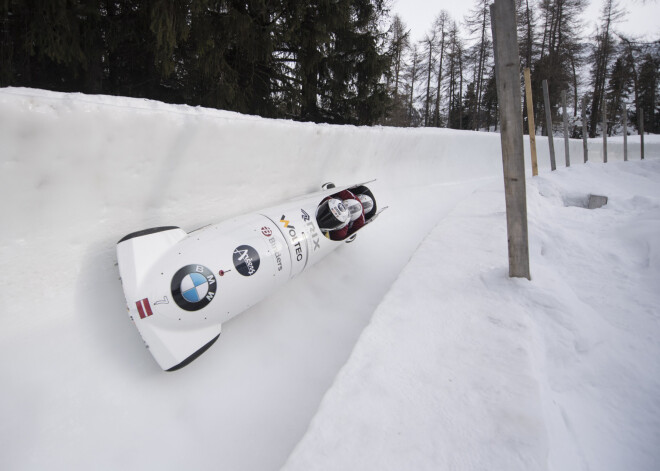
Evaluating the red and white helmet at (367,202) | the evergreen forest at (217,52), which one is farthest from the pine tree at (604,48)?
the red and white helmet at (367,202)

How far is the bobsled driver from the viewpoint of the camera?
277 cm

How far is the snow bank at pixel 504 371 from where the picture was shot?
3.89ft

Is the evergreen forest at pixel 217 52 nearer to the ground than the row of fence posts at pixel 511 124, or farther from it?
farther from it

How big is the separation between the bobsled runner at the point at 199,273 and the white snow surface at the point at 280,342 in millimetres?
250

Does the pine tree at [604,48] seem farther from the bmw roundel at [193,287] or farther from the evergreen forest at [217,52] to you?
the bmw roundel at [193,287]

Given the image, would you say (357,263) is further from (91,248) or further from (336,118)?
(336,118)

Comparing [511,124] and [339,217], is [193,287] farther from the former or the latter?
[511,124]

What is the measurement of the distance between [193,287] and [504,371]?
168 cm

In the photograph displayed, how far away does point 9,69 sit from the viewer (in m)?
3.21

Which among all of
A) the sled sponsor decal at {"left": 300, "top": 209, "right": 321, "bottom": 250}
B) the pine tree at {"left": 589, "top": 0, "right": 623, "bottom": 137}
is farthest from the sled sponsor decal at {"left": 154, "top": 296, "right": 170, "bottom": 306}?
the pine tree at {"left": 589, "top": 0, "right": 623, "bottom": 137}

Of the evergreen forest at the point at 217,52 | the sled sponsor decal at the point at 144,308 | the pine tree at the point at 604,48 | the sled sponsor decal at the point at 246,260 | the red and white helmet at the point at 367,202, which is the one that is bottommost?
the sled sponsor decal at the point at 144,308

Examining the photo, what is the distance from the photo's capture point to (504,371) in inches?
57.1

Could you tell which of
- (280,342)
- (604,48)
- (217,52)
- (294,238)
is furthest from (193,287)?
(604,48)

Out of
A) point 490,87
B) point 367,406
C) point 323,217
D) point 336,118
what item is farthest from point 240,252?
point 490,87
